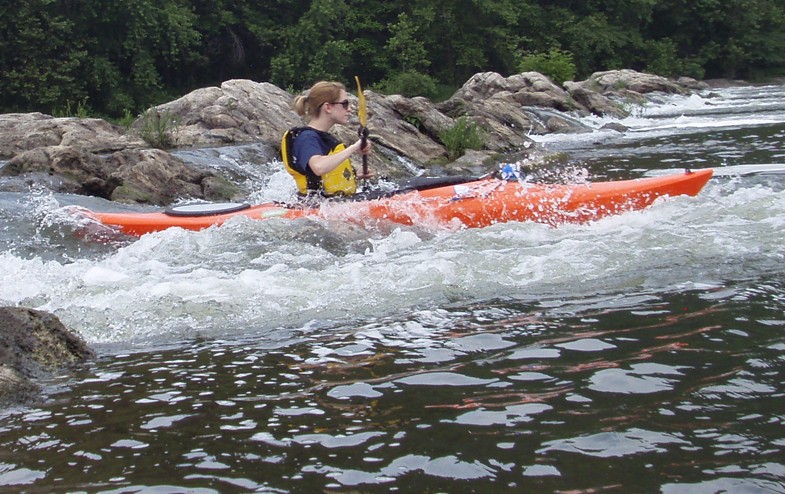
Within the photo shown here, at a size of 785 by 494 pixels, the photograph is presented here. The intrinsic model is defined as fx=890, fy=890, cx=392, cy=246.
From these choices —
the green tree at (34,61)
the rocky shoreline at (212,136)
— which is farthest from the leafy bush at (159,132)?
the green tree at (34,61)

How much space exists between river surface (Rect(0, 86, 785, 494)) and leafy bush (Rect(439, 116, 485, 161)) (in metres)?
6.92

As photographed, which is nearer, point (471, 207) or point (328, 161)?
point (328, 161)

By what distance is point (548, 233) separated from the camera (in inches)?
235

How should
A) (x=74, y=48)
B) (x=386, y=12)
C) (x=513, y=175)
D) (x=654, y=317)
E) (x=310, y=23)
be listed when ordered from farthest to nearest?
(x=386, y=12) → (x=310, y=23) → (x=74, y=48) → (x=513, y=175) → (x=654, y=317)

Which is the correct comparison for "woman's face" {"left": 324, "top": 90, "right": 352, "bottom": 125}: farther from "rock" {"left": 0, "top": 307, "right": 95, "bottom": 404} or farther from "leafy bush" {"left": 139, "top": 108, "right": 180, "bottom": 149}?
"leafy bush" {"left": 139, "top": 108, "right": 180, "bottom": 149}

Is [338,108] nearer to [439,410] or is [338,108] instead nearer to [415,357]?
[415,357]

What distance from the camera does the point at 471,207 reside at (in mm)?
6309

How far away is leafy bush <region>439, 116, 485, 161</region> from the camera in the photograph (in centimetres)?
1313

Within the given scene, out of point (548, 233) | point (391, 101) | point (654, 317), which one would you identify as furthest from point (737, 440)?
point (391, 101)

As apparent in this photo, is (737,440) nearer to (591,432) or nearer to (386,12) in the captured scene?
(591,432)

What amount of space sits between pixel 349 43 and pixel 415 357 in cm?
2808

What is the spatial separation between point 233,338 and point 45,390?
0.89 metres

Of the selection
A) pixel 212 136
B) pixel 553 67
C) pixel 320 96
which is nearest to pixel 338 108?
pixel 320 96

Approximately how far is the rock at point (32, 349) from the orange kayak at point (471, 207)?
268 cm
